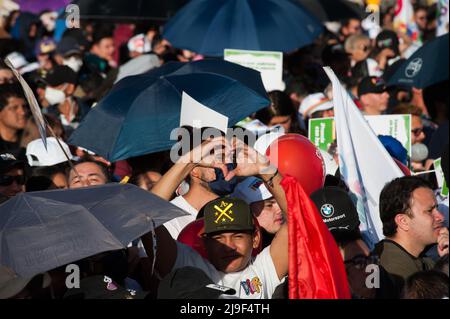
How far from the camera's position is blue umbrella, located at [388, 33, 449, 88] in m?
9.80

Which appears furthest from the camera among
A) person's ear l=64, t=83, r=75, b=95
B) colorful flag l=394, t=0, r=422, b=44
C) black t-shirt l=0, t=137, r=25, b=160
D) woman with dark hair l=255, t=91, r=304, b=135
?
colorful flag l=394, t=0, r=422, b=44

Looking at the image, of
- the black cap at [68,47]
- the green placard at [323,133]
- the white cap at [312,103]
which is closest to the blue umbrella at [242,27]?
the white cap at [312,103]

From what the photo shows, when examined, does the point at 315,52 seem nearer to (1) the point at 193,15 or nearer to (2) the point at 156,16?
(2) the point at 156,16

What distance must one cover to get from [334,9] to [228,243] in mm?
8904

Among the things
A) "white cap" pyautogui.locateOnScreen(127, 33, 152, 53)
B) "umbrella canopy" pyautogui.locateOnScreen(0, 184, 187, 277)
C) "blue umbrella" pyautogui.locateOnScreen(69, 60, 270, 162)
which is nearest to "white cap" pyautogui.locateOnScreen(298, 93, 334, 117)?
"blue umbrella" pyautogui.locateOnScreen(69, 60, 270, 162)

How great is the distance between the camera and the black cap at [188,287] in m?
4.89

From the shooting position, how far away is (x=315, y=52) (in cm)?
1506

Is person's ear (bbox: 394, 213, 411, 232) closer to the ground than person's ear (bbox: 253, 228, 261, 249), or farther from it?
farther from it

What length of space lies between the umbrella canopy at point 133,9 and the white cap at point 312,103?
3.38 meters

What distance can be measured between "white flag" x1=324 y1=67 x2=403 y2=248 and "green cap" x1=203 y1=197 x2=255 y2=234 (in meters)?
1.30

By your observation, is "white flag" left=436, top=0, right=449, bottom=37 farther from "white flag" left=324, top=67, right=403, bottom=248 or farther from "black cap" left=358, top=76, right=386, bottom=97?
"white flag" left=324, top=67, right=403, bottom=248

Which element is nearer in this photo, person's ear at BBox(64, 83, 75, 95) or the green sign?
the green sign
